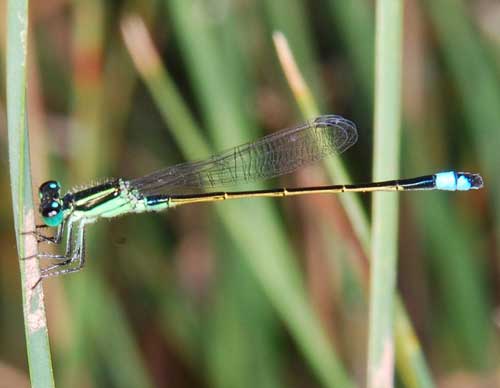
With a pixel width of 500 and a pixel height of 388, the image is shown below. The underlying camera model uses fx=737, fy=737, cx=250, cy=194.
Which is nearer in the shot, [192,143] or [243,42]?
[192,143]

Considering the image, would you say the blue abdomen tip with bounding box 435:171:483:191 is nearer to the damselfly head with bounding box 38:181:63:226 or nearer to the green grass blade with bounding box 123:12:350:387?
the green grass blade with bounding box 123:12:350:387

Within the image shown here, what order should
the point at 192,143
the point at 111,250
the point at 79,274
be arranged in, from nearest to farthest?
the point at 192,143 < the point at 79,274 < the point at 111,250

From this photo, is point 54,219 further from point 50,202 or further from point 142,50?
point 142,50

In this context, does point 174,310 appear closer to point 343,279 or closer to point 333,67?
point 343,279

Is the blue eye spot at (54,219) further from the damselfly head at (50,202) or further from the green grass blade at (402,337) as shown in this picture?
the green grass blade at (402,337)

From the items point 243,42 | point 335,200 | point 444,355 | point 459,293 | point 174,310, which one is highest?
point 243,42

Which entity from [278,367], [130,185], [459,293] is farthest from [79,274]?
[459,293]

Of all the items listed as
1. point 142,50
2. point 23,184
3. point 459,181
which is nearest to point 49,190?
point 142,50
